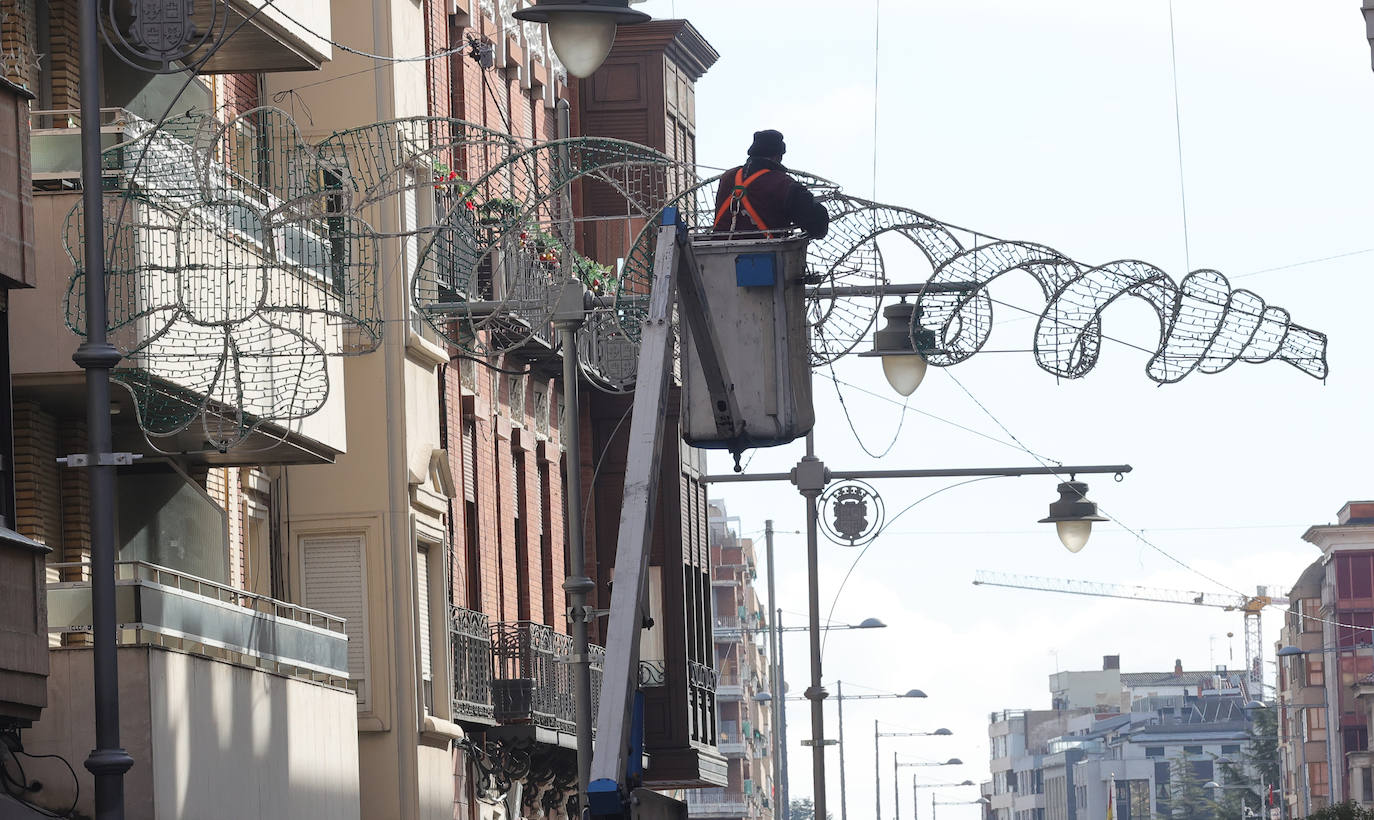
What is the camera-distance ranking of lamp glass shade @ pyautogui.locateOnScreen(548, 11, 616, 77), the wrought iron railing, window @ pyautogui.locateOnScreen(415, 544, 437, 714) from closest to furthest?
1. lamp glass shade @ pyautogui.locateOnScreen(548, 11, 616, 77)
2. window @ pyautogui.locateOnScreen(415, 544, 437, 714)
3. the wrought iron railing

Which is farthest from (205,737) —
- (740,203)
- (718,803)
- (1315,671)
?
(1315,671)

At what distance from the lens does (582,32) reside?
48.3 feet

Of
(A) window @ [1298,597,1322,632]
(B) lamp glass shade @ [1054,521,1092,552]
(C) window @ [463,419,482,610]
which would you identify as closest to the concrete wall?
(C) window @ [463,419,482,610]

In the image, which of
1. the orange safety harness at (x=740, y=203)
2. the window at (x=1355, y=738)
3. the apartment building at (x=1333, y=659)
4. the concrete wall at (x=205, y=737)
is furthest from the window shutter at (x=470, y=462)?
the window at (x=1355, y=738)

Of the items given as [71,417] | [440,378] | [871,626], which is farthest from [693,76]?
[71,417]

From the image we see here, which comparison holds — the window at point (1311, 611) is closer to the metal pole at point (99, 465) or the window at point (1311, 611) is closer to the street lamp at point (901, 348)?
the street lamp at point (901, 348)

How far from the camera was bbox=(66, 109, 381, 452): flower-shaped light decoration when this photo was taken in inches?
722

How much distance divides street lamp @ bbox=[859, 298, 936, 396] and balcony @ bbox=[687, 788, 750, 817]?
7546cm

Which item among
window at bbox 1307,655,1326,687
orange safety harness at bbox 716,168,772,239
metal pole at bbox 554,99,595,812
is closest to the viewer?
orange safety harness at bbox 716,168,772,239

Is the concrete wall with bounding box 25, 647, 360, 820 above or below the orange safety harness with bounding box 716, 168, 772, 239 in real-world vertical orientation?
below

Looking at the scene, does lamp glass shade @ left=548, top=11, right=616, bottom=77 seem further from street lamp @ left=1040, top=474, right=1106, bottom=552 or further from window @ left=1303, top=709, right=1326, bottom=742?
window @ left=1303, top=709, right=1326, bottom=742

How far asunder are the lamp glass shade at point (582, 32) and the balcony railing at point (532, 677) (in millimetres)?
20418

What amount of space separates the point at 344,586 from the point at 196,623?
362 inches

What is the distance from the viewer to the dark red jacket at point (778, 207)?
12.6m
